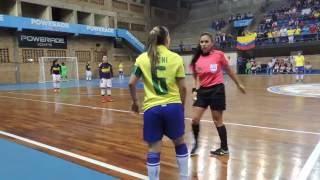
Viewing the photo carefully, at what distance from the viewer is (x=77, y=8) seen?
114 feet

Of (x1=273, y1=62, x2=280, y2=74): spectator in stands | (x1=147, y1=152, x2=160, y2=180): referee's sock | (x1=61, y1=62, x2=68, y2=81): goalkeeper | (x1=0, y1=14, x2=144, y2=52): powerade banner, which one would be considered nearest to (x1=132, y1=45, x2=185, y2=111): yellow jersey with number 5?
(x1=147, y1=152, x2=160, y2=180): referee's sock

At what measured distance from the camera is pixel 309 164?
4.40 meters

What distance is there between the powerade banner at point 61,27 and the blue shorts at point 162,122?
87.8 feet

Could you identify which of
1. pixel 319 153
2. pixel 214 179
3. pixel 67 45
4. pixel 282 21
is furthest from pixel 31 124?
pixel 282 21

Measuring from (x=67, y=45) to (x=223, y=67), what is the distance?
100 ft

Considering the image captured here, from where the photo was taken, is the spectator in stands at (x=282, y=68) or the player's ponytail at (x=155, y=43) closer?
the player's ponytail at (x=155, y=43)

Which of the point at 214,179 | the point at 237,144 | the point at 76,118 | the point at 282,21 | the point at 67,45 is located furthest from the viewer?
the point at 282,21

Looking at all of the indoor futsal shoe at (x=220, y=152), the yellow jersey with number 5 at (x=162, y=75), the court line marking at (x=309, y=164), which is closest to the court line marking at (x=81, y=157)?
the yellow jersey with number 5 at (x=162, y=75)

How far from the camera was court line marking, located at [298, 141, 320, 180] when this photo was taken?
157 inches

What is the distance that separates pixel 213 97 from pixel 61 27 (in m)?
28.6

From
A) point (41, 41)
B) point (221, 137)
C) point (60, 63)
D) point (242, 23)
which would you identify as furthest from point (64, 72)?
point (221, 137)

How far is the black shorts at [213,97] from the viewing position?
192 inches

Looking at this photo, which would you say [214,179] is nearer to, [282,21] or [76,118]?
[76,118]

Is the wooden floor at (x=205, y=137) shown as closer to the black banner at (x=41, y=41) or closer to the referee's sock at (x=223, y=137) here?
the referee's sock at (x=223, y=137)
